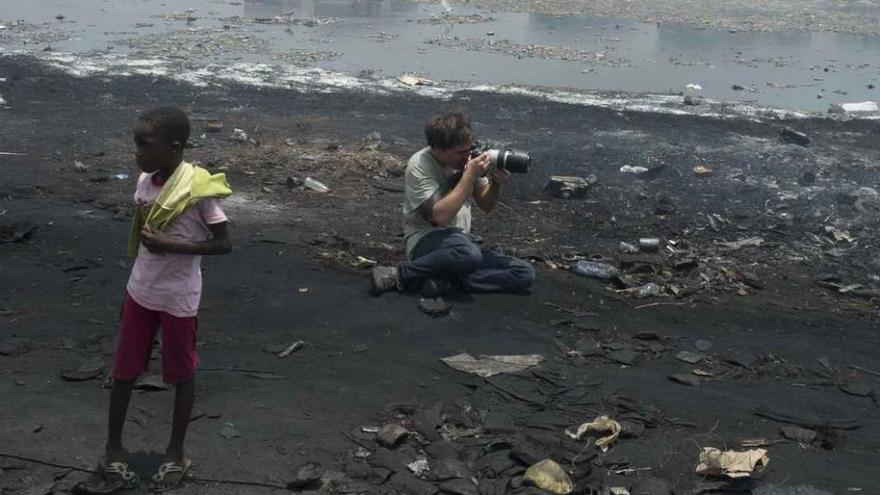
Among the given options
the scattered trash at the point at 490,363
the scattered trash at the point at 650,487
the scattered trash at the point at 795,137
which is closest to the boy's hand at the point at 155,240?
the scattered trash at the point at 490,363

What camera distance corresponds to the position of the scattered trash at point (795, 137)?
9810mm

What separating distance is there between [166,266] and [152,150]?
408 millimetres

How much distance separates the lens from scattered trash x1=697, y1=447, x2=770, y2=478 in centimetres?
380

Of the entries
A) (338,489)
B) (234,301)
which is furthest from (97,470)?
(234,301)

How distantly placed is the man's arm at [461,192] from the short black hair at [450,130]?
144 mm

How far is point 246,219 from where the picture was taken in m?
6.92

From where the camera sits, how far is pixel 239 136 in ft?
29.6

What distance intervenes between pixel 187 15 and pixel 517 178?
1141 centimetres

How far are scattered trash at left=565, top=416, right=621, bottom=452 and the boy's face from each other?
6.74ft

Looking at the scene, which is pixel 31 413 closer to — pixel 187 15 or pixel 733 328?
pixel 733 328

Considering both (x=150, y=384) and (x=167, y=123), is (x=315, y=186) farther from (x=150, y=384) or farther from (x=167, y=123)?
(x=167, y=123)

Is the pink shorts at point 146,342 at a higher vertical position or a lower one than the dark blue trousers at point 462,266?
higher

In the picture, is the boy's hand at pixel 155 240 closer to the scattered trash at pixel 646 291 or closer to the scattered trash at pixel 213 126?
the scattered trash at pixel 646 291

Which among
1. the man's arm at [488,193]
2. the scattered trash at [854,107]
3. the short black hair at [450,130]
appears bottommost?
the scattered trash at [854,107]
